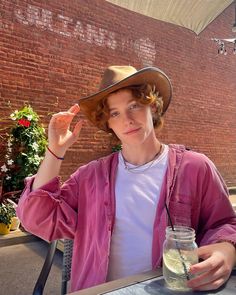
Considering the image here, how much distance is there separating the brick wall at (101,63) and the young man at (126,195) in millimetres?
4128

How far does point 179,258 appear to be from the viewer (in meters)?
1.03

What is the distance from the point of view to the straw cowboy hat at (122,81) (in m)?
1.41

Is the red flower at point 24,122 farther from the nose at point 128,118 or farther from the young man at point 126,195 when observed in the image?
the nose at point 128,118

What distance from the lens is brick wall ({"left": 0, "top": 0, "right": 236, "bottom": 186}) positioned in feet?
17.7

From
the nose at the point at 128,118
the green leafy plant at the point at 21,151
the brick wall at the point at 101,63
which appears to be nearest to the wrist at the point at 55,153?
the nose at the point at 128,118

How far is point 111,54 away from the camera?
6621 millimetres

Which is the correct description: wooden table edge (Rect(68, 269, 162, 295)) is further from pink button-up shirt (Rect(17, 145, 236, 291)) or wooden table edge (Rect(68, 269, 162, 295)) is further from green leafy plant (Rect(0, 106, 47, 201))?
green leafy plant (Rect(0, 106, 47, 201))

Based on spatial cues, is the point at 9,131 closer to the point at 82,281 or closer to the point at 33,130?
the point at 33,130

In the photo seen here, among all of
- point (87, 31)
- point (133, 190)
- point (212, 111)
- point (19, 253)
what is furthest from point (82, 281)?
point (212, 111)

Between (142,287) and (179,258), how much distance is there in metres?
0.16

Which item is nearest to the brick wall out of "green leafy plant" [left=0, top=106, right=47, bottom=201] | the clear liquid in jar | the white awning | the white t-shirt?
"green leafy plant" [left=0, top=106, right=47, bottom=201]

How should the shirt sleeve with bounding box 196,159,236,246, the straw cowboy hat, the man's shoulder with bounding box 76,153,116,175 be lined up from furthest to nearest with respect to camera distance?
the man's shoulder with bounding box 76,153,116,175, the straw cowboy hat, the shirt sleeve with bounding box 196,159,236,246

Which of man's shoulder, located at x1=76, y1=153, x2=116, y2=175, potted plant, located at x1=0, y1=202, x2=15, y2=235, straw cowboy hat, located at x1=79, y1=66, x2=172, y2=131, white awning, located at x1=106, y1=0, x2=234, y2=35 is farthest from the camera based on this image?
potted plant, located at x1=0, y1=202, x2=15, y2=235

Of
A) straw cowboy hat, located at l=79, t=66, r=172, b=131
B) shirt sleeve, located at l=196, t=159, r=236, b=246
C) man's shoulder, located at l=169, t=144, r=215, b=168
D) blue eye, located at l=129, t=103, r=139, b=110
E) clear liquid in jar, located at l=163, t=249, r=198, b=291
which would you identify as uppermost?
straw cowboy hat, located at l=79, t=66, r=172, b=131
